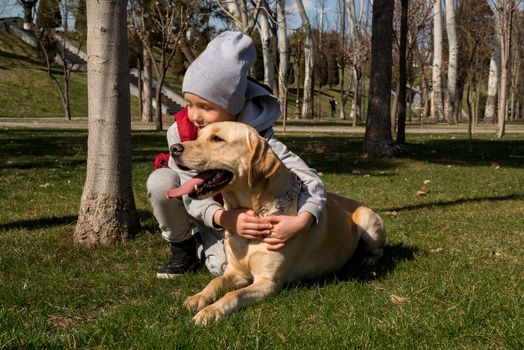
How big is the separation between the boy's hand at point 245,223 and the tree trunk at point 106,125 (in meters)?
1.84

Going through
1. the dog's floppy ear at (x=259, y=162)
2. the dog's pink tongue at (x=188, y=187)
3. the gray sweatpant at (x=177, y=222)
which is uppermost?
the dog's floppy ear at (x=259, y=162)

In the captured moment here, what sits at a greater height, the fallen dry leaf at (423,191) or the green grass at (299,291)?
the fallen dry leaf at (423,191)

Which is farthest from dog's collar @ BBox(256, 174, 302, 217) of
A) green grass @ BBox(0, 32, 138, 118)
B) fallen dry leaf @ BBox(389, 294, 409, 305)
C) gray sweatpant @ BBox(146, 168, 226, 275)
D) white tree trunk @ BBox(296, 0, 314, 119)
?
green grass @ BBox(0, 32, 138, 118)

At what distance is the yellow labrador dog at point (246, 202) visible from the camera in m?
3.26

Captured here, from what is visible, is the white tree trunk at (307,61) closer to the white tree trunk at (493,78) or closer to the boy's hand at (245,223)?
the white tree trunk at (493,78)

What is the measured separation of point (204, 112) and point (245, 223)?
91cm

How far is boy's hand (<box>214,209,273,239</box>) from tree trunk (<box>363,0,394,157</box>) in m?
9.99

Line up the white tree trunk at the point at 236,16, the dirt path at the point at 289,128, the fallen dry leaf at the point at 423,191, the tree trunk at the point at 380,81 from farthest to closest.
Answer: the dirt path at the point at 289,128 < the tree trunk at the point at 380,81 < the white tree trunk at the point at 236,16 < the fallen dry leaf at the point at 423,191

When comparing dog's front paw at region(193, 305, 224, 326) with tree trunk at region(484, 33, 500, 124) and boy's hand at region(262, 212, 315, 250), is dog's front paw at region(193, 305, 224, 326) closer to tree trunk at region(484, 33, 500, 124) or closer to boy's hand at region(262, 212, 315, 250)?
boy's hand at region(262, 212, 315, 250)

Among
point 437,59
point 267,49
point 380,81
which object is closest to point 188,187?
point 380,81

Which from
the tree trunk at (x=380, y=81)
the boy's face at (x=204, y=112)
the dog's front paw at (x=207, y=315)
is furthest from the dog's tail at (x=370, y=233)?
the tree trunk at (x=380, y=81)

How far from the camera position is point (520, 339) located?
109 inches

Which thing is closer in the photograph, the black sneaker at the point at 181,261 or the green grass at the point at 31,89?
the black sneaker at the point at 181,261

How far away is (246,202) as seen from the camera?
350 centimetres
